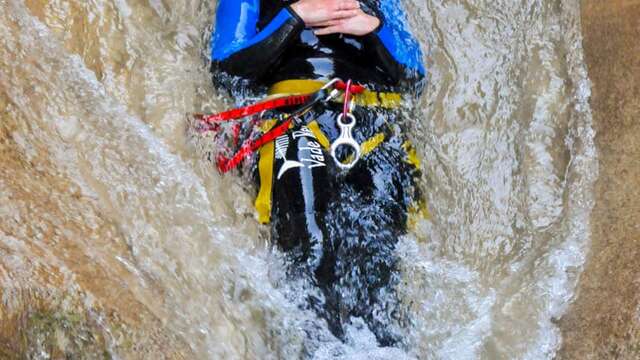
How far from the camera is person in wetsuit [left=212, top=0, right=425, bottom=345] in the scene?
7.41ft

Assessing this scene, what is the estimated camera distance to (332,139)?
8.05ft

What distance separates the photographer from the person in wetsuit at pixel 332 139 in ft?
7.41

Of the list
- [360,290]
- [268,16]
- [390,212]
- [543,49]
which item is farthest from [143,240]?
[543,49]

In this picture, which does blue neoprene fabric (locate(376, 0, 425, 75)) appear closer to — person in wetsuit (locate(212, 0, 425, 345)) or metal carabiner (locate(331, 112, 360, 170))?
person in wetsuit (locate(212, 0, 425, 345))

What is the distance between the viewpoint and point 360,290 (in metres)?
2.24

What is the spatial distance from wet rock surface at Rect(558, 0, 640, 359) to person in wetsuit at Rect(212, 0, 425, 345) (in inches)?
22.3

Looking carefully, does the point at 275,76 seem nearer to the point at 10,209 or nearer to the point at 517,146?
the point at 517,146

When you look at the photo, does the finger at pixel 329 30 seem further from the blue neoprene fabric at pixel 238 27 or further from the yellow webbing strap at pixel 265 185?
the yellow webbing strap at pixel 265 185

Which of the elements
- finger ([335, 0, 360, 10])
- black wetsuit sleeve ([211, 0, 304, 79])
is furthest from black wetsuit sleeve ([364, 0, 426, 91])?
black wetsuit sleeve ([211, 0, 304, 79])

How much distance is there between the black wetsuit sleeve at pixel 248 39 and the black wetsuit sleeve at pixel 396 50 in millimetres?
292

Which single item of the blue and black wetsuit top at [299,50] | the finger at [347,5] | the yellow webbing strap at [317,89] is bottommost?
the yellow webbing strap at [317,89]

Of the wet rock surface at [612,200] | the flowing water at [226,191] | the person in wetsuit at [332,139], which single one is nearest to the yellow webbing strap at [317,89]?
the person in wetsuit at [332,139]

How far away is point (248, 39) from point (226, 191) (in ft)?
1.72

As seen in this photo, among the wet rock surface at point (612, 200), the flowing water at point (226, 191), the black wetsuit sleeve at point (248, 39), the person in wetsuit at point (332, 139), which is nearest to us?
the flowing water at point (226, 191)
